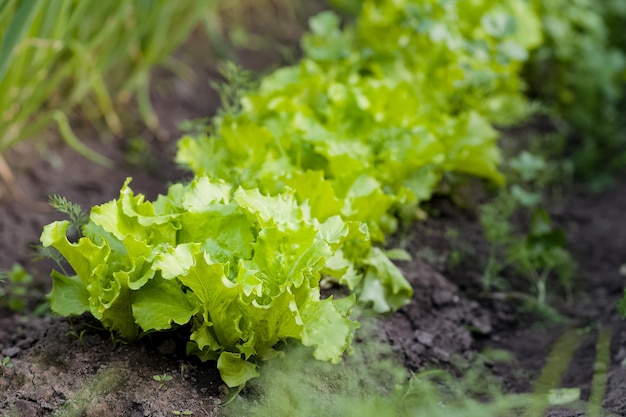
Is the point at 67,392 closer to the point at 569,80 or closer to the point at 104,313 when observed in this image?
the point at 104,313

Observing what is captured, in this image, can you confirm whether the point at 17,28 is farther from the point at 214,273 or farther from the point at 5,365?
the point at 214,273

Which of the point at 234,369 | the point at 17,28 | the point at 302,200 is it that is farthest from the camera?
the point at 17,28

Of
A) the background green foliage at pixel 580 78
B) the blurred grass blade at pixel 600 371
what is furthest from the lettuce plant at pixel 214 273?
the background green foliage at pixel 580 78

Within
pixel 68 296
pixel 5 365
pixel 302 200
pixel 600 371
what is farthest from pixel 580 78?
pixel 5 365

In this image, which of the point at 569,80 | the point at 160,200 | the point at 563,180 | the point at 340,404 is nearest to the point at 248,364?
the point at 340,404

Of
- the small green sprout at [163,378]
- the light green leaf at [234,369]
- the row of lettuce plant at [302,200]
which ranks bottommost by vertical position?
the small green sprout at [163,378]

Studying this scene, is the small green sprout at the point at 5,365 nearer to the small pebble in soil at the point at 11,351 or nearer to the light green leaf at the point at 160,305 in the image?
the small pebble in soil at the point at 11,351

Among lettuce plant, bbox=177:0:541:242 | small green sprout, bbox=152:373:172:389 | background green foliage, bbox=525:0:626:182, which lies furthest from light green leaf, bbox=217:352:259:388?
background green foliage, bbox=525:0:626:182
